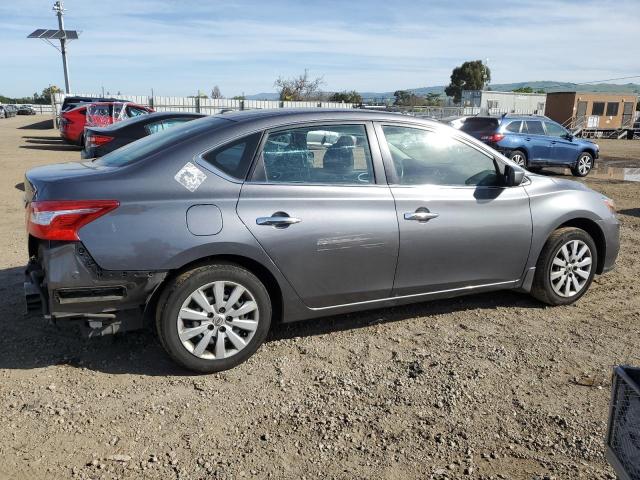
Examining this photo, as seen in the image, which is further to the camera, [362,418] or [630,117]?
[630,117]

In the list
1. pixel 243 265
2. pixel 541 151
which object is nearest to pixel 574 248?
pixel 243 265

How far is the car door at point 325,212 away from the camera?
3609mm

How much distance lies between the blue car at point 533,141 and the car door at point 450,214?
10.8 meters

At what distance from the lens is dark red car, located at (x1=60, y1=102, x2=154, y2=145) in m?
18.1

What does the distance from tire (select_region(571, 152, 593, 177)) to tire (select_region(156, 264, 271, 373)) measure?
1415cm

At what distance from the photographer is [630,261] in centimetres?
637

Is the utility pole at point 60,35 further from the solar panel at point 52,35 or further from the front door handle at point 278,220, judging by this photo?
the front door handle at point 278,220

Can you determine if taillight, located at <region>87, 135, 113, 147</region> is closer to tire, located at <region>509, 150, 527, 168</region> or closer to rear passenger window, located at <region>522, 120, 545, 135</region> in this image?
tire, located at <region>509, 150, 527, 168</region>

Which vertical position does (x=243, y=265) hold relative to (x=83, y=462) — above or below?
above

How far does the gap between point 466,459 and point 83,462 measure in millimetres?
1910

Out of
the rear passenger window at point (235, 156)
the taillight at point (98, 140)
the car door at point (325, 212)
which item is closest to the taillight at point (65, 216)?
the rear passenger window at point (235, 156)

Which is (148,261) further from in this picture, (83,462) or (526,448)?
(526,448)

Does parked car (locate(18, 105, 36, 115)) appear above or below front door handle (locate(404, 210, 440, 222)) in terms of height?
above

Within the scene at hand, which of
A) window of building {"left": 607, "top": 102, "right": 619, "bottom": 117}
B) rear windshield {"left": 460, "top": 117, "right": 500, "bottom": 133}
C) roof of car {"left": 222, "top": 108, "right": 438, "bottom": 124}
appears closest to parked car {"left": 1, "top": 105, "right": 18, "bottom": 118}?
rear windshield {"left": 460, "top": 117, "right": 500, "bottom": 133}
